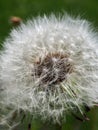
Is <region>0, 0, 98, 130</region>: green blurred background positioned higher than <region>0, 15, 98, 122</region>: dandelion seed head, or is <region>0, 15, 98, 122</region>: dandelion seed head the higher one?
<region>0, 0, 98, 130</region>: green blurred background

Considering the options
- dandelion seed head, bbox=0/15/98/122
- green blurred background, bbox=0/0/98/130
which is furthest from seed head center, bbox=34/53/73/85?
green blurred background, bbox=0/0/98/130

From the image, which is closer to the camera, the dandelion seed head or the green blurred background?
the dandelion seed head

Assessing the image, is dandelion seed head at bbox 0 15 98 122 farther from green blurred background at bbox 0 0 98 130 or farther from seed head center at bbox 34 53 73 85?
green blurred background at bbox 0 0 98 130

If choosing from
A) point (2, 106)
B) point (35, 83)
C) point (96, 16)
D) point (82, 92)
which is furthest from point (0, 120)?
point (96, 16)

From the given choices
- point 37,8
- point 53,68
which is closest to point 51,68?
point 53,68

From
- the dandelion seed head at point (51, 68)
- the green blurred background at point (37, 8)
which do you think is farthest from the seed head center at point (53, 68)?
the green blurred background at point (37, 8)

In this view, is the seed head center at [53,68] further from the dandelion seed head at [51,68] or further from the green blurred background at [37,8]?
the green blurred background at [37,8]

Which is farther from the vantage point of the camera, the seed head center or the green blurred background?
the green blurred background

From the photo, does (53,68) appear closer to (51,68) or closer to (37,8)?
(51,68)
